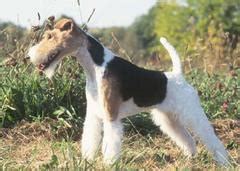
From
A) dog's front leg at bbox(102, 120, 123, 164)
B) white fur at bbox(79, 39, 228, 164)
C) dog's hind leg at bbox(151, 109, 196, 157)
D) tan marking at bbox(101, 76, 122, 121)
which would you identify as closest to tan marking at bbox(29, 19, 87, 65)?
white fur at bbox(79, 39, 228, 164)

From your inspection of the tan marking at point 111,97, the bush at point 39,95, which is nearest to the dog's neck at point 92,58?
the tan marking at point 111,97

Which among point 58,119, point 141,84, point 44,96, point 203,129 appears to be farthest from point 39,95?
point 203,129

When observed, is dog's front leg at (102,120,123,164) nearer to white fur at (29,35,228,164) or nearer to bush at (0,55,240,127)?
white fur at (29,35,228,164)

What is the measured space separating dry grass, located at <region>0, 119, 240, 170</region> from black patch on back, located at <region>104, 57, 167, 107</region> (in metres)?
0.54

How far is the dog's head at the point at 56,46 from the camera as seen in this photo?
205 inches

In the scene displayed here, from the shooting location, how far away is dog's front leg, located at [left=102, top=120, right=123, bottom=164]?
17.3 feet

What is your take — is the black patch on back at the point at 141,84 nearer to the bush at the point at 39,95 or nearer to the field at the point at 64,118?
the field at the point at 64,118

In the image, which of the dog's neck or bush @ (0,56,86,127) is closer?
the dog's neck

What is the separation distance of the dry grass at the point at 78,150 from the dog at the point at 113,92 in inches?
8.5

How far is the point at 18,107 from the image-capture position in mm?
7020

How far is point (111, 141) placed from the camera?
5262 millimetres

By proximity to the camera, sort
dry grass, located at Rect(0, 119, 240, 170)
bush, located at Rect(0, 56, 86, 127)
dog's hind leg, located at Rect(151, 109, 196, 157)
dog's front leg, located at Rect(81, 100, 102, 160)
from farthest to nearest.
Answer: bush, located at Rect(0, 56, 86, 127), dog's hind leg, located at Rect(151, 109, 196, 157), dog's front leg, located at Rect(81, 100, 102, 160), dry grass, located at Rect(0, 119, 240, 170)

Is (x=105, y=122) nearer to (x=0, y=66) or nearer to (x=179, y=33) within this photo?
(x=0, y=66)

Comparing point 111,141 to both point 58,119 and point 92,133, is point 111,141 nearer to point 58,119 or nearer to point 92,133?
point 92,133
